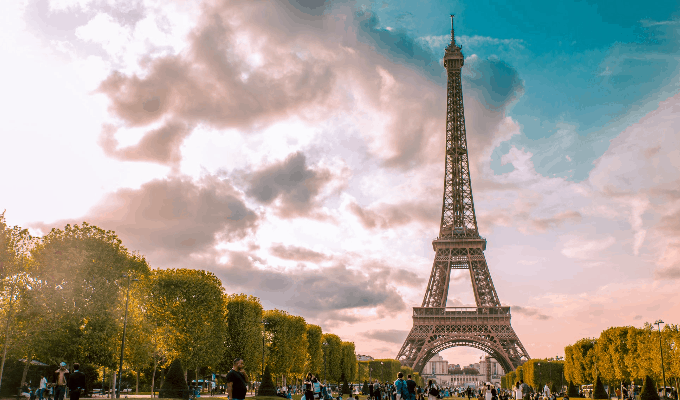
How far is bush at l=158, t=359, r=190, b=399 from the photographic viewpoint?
131 feet

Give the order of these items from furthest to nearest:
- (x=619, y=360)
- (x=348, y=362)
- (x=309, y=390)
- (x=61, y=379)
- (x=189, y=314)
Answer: (x=348, y=362) < (x=619, y=360) < (x=189, y=314) < (x=309, y=390) < (x=61, y=379)

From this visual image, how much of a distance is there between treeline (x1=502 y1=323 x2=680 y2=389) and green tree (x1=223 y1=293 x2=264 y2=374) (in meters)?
40.3

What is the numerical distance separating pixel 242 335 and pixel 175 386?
1696cm

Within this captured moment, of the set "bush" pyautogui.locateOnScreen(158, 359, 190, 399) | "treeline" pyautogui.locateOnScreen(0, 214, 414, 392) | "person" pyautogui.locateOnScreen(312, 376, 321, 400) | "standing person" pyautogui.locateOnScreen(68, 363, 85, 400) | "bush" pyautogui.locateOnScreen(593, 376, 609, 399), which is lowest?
"bush" pyautogui.locateOnScreen(593, 376, 609, 399)

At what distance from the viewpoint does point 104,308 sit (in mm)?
40719

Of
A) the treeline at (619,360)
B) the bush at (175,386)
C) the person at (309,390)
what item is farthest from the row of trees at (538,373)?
the person at (309,390)

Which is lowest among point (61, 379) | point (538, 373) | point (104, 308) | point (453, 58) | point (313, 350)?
point (538, 373)

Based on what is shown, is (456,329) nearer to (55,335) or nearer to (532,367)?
(532,367)

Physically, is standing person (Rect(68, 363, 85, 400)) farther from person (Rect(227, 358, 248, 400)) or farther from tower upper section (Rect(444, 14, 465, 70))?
tower upper section (Rect(444, 14, 465, 70))

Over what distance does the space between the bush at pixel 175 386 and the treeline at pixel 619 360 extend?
44234mm

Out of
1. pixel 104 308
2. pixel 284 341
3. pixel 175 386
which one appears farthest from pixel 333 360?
pixel 104 308

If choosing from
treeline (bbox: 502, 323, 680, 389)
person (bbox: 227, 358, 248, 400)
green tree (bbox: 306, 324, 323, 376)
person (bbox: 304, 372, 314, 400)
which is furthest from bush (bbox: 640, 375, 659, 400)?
person (bbox: 227, 358, 248, 400)

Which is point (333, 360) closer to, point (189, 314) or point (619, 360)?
point (619, 360)

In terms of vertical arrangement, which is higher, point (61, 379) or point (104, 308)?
point (104, 308)
